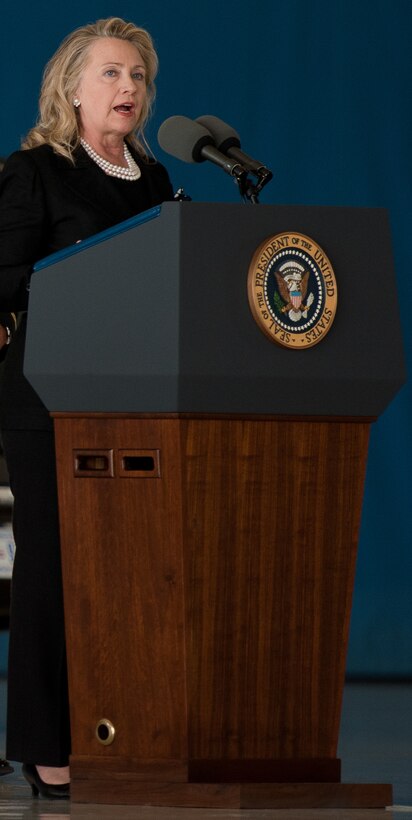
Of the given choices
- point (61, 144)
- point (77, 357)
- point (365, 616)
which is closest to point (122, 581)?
point (77, 357)

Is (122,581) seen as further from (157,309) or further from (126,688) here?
(157,309)

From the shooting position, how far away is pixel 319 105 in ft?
17.4

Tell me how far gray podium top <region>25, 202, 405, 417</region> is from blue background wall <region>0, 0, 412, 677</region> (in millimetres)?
3190

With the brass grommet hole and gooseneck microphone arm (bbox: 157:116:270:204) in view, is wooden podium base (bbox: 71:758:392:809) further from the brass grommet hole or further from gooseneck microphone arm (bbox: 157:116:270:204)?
gooseneck microphone arm (bbox: 157:116:270:204)

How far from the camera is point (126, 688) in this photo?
6.68ft

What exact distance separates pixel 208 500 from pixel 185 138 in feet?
1.91

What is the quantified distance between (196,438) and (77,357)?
21 centimetres

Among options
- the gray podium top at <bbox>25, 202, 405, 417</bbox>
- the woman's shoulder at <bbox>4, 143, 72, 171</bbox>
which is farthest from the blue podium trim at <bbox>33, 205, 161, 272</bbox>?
the woman's shoulder at <bbox>4, 143, 72, 171</bbox>

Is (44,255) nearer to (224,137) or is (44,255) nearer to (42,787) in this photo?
(224,137)

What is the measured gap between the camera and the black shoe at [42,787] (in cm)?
229

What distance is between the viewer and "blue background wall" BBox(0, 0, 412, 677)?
5.19 m

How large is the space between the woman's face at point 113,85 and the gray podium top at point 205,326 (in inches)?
15.3

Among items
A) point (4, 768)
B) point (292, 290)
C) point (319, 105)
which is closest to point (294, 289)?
point (292, 290)

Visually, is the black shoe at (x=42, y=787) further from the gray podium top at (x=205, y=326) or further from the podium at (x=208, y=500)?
the gray podium top at (x=205, y=326)
